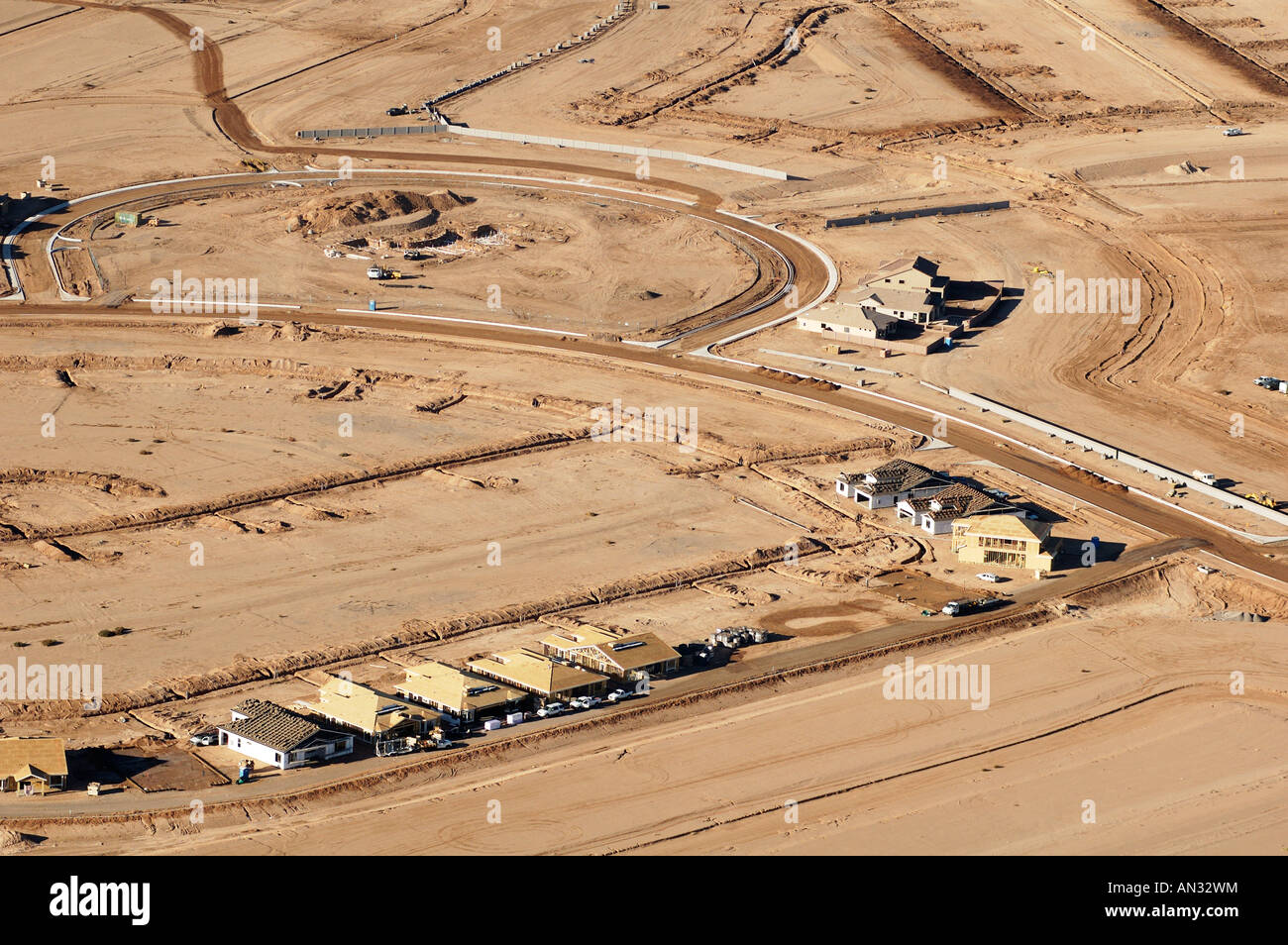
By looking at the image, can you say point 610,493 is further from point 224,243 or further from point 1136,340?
point 224,243

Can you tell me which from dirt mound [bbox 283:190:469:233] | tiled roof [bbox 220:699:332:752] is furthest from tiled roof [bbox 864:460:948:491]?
dirt mound [bbox 283:190:469:233]

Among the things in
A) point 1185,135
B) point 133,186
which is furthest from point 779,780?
point 1185,135

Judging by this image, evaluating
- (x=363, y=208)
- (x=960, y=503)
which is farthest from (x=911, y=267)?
(x=363, y=208)

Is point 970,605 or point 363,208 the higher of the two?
point 363,208

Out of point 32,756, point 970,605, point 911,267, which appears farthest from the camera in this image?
point 911,267

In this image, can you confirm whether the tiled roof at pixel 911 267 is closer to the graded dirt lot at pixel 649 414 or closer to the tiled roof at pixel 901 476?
the graded dirt lot at pixel 649 414

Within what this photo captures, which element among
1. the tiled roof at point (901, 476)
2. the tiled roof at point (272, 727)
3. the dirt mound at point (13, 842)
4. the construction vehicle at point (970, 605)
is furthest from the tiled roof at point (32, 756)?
the tiled roof at point (901, 476)

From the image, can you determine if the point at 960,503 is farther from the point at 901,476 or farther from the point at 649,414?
the point at 649,414
